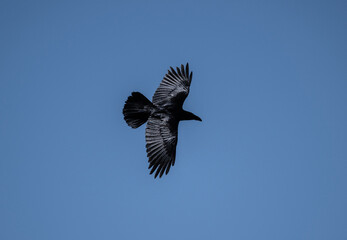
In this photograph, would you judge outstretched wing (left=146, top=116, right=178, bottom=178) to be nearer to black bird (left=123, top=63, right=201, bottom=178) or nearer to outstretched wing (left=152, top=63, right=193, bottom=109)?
black bird (left=123, top=63, right=201, bottom=178)

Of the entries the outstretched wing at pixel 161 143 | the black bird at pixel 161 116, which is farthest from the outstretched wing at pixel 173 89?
the outstretched wing at pixel 161 143

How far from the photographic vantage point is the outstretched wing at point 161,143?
1209cm

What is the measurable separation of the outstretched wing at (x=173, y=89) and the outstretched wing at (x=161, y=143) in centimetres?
55

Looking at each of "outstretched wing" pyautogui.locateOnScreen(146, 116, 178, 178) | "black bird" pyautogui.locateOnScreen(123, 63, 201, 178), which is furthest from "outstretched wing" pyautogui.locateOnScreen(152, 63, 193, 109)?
"outstretched wing" pyautogui.locateOnScreen(146, 116, 178, 178)

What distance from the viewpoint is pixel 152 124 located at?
41.3ft

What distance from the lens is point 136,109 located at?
1256 cm

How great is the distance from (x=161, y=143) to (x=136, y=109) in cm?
111

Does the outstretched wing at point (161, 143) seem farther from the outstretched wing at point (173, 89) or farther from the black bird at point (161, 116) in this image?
the outstretched wing at point (173, 89)

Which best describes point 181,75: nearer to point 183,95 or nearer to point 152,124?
point 183,95

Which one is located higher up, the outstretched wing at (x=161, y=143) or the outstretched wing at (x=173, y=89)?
the outstretched wing at (x=173, y=89)

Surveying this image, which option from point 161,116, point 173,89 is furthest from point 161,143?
point 173,89

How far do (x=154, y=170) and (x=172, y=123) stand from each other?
4.77 feet

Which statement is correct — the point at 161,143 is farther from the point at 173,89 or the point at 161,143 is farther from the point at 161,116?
the point at 173,89

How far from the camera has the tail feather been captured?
490 inches
